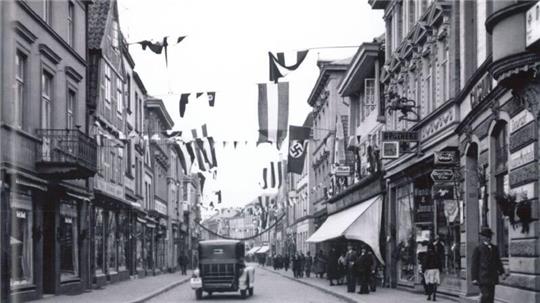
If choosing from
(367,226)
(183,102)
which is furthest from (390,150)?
(367,226)

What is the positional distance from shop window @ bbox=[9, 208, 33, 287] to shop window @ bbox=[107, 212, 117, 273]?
538 inches

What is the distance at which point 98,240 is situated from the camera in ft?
120

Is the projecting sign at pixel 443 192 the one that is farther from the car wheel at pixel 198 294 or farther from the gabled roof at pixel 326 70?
the gabled roof at pixel 326 70

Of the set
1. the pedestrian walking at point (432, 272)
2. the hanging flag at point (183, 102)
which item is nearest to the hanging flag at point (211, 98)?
the hanging flag at point (183, 102)

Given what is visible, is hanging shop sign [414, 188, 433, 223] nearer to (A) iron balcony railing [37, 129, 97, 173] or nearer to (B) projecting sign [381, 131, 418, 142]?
(B) projecting sign [381, 131, 418, 142]

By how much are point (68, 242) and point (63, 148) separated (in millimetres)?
5627

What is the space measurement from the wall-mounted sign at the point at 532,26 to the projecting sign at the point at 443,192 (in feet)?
28.4

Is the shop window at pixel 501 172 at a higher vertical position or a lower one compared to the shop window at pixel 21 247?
higher

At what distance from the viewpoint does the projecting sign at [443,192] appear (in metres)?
23.5

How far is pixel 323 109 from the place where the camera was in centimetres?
6203

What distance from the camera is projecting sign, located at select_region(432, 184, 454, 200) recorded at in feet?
77.3

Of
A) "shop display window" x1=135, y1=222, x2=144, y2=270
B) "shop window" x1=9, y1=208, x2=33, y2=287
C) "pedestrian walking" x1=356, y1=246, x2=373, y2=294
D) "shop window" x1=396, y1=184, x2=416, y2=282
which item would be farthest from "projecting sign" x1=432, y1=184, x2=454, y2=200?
"shop display window" x1=135, y1=222, x2=144, y2=270

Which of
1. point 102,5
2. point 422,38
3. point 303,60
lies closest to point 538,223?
point 303,60

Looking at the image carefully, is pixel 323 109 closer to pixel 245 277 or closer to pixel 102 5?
pixel 102 5
